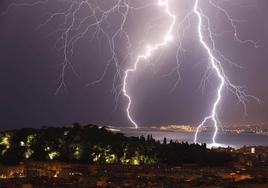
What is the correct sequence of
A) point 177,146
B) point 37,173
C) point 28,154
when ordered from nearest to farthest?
1. point 37,173
2. point 28,154
3. point 177,146

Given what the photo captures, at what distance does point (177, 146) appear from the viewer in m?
47.7

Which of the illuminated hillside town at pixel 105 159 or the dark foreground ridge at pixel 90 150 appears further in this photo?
the dark foreground ridge at pixel 90 150

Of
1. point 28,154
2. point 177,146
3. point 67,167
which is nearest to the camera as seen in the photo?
point 67,167

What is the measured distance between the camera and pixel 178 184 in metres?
26.8

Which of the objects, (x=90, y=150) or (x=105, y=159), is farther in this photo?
(x=90, y=150)

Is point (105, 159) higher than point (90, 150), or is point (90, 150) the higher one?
point (90, 150)

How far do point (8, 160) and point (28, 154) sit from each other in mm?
3001

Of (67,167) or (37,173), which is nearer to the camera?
(37,173)

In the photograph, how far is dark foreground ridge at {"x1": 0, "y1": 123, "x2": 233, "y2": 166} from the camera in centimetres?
4256

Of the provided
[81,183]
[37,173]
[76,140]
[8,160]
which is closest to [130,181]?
[81,183]

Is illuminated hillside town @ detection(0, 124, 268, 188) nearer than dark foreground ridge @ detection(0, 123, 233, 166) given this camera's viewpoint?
Yes

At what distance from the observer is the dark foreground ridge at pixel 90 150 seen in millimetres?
42562

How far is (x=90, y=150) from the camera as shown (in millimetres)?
43844

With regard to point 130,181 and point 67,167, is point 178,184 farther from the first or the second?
point 67,167
